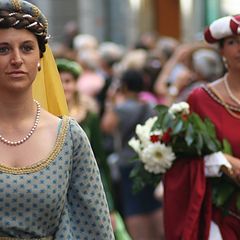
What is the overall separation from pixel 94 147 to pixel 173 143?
1721mm


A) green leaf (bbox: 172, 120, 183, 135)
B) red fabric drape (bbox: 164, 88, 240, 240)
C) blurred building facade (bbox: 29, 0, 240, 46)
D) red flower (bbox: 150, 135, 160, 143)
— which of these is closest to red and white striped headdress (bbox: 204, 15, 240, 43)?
red fabric drape (bbox: 164, 88, 240, 240)

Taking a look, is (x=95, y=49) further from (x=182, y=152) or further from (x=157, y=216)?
(x=182, y=152)

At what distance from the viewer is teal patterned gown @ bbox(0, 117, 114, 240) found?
4.45m

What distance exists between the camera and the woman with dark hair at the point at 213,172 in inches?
245

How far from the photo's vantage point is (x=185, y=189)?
20.9 ft

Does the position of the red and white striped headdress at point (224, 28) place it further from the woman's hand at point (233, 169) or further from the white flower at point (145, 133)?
the woman's hand at point (233, 169)

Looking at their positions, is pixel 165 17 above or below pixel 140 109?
below

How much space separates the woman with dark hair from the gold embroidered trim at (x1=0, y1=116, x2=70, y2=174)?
1647 millimetres

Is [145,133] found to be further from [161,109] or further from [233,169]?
[233,169]

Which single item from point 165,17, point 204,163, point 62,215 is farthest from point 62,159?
point 165,17

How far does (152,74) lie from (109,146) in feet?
4.79

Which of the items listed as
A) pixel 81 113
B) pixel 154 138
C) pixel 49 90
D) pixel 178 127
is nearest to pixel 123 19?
pixel 81 113

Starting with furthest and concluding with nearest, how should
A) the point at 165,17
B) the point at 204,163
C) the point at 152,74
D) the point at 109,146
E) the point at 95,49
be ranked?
1. the point at 165,17
2. the point at 95,49
3. the point at 152,74
4. the point at 109,146
5. the point at 204,163

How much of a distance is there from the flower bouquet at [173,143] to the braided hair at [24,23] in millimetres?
1751
